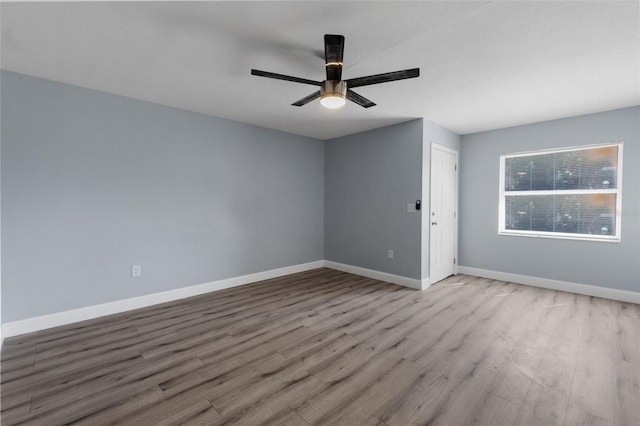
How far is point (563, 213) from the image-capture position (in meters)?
4.02

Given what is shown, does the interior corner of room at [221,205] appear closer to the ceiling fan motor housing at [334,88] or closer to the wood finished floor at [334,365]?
the wood finished floor at [334,365]

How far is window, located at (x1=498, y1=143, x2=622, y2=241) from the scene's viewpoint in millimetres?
3662

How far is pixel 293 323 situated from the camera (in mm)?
2879

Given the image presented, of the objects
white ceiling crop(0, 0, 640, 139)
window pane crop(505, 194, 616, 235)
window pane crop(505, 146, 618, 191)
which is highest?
white ceiling crop(0, 0, 640, 139)

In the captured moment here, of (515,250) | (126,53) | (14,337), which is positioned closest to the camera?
(126,53)

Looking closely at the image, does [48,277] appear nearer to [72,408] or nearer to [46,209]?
[46,209]

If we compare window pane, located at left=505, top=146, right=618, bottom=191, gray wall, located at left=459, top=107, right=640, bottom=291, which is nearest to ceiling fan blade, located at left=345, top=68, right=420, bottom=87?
gray wall, located at left=459, top=107, right=640, bottom=291

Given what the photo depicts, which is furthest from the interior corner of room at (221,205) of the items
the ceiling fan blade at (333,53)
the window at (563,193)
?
the ceiling fan blade at (333,53)

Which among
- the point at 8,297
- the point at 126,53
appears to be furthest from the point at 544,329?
the point at 8,297

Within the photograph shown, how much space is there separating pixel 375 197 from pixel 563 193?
265cm

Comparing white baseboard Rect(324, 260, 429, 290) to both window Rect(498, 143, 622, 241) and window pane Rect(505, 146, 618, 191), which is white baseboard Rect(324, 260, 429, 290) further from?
window pane Rect(505, 146, 618, 191)

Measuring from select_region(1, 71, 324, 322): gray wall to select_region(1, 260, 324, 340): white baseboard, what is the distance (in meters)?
0.07

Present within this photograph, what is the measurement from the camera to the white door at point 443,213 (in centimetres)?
420

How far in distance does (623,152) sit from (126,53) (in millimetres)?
5588
